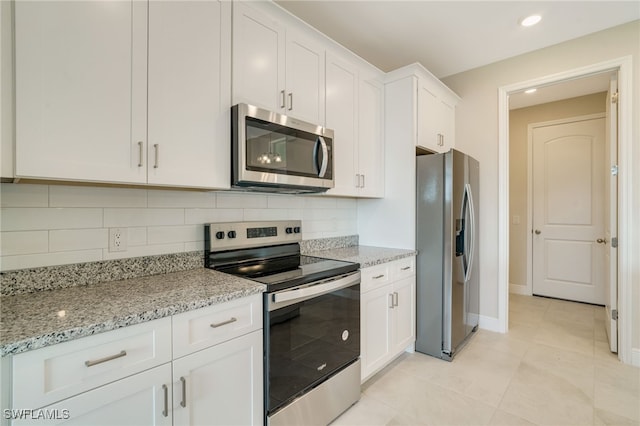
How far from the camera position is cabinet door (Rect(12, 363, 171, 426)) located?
34.7 inches

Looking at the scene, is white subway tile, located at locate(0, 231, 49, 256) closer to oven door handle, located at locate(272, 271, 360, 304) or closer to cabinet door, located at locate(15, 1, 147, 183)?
cabinet door, located at locate(15, 1, 147, 183)

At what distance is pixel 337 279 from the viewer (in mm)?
1759

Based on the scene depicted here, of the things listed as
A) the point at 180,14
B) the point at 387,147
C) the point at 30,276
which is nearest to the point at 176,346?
the point at 30,276

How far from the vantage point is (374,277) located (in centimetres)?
211

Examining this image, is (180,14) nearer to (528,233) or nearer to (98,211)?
(98,211)

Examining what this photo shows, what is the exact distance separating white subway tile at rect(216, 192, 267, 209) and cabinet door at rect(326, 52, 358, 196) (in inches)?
19.9

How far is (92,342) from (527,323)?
151 inches

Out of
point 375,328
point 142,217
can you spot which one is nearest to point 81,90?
point 142,217

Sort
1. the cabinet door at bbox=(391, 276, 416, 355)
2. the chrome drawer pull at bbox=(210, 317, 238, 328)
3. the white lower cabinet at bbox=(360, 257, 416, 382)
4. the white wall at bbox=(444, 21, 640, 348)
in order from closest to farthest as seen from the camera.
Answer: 1. the chrome drawer pull at bbox=(210, 317, 238, 328)
2. the white lower cabinet at bbox=(360, 257, 416, 382)
3. the cabinet door at bbox=(391, 276, 416, 355)
4. the white wall at bbox=(444, 21, 640, 348)

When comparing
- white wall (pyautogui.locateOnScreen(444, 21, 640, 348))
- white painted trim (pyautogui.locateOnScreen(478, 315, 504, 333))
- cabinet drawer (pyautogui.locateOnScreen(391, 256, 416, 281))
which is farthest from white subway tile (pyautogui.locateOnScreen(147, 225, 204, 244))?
white painted trim (pyautogui.locateOnScreen(478, 315, 504, 333))

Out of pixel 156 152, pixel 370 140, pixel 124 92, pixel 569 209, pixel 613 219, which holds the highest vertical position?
pixel 370 140

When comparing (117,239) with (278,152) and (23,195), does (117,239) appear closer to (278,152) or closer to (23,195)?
(23,195)

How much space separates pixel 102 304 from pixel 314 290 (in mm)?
917

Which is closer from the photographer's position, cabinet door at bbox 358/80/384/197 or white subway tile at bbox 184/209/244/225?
white subway tile at bbox 184/209/244/225
